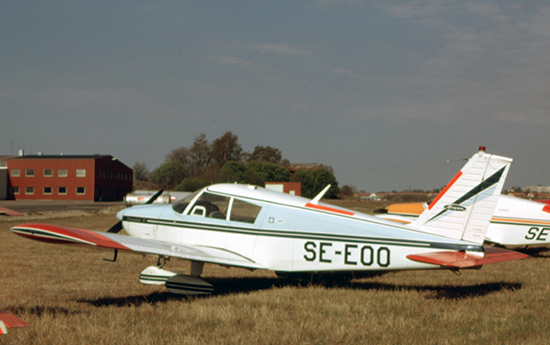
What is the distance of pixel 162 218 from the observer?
8461mm

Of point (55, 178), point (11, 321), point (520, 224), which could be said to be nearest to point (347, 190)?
point (55, 178)

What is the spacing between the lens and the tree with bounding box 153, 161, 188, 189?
79.8m

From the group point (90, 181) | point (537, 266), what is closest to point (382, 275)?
point (537, 266)

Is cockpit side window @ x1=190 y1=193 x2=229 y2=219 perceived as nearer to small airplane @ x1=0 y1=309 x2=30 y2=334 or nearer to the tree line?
small airplane @ x1=0 y1=309 x2=30 y2=334

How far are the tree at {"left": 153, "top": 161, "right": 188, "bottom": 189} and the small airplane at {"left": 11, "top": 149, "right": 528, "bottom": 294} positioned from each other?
71.4 m

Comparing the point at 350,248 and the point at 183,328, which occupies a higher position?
the point at 350,248

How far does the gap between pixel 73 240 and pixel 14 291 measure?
101 inches

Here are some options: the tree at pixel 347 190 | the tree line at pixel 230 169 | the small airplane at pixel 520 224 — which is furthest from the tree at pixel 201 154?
the small airplane at pixel 520 224

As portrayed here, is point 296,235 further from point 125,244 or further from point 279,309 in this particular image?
point 125,244

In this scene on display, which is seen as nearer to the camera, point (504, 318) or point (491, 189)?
point (504, 318)

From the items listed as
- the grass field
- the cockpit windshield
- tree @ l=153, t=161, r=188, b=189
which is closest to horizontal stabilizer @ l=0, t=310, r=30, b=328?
the grass field

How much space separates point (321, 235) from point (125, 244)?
9.53 feet

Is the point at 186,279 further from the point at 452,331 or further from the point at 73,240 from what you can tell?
the point at 452,331

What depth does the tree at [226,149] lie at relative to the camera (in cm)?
9436
